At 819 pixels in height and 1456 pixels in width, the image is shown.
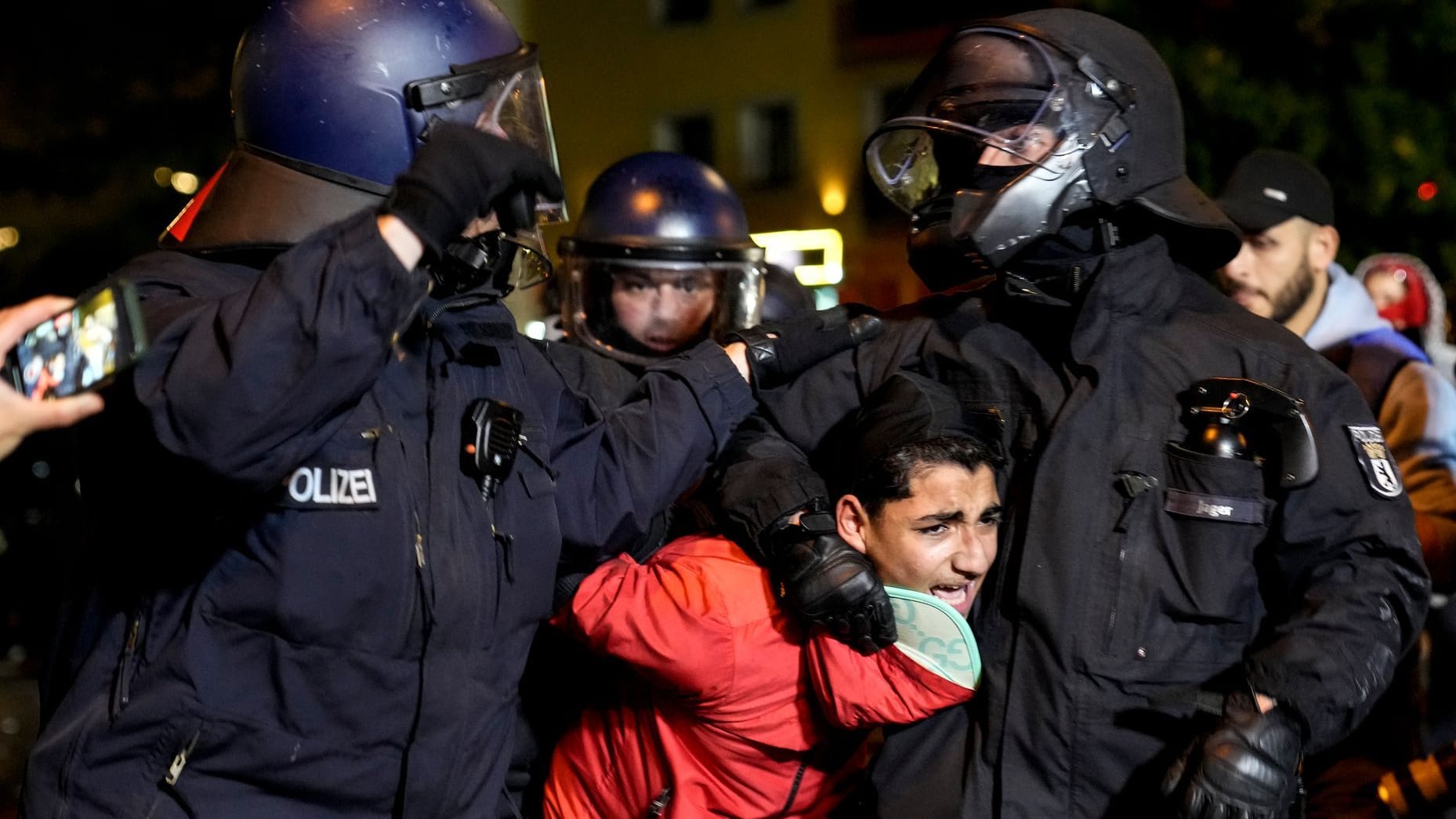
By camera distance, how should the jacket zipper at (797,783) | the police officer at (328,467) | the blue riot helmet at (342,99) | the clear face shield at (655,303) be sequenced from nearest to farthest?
the police officer at (328,467)
the blue riot helmet at (342,99)
the jacket zipper at (797,783)
the clear face shield at (655,303)

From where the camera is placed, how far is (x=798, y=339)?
289cm

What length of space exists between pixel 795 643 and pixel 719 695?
19cm

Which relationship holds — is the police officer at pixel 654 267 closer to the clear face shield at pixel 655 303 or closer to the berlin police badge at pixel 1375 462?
the clear face shield at pixel 655 303

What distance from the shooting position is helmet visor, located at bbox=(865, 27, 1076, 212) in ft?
8.89

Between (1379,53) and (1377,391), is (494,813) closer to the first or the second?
(1377,391)

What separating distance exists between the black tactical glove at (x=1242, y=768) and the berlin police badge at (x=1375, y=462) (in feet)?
1.49

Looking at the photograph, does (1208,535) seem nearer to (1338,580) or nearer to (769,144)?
(1338,580)

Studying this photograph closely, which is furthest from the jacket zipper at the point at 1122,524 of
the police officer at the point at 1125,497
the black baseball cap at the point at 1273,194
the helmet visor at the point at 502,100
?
the black baseball cap at the point at 1273,194

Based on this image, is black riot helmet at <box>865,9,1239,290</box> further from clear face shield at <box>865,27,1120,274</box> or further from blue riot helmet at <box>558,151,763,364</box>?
blue riot helmet at <box>558,151,763,364</box>

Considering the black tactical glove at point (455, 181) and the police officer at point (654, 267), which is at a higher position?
the black tactical glove at point (455, 181)

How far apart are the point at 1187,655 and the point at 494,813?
124cm

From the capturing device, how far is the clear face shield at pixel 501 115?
91.0 inches

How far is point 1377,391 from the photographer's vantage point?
171 inches

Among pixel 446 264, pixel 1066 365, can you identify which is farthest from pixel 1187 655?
pixel 446 264
